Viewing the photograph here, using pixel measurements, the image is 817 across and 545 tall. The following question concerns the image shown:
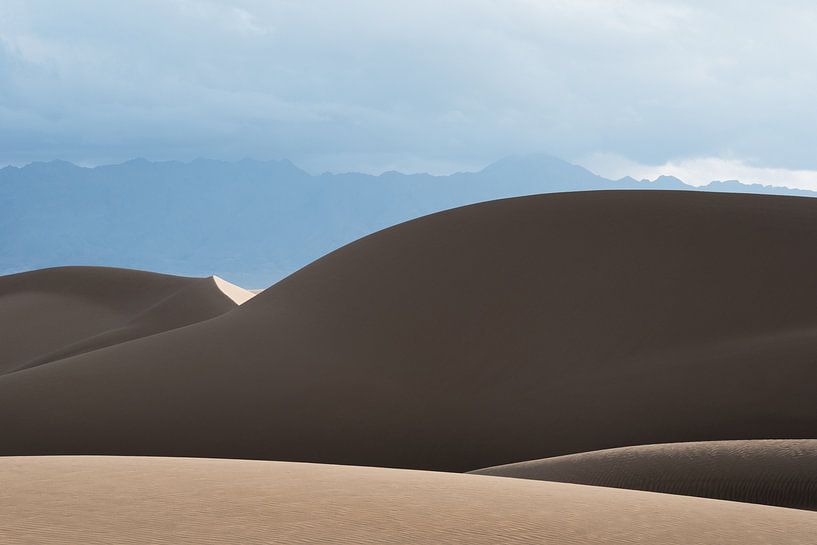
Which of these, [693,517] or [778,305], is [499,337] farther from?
[693,517]

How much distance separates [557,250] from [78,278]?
2690cm

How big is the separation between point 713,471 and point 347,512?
3324 millimetres

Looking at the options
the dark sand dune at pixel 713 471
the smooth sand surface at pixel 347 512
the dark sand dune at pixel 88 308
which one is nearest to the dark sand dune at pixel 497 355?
the dark sand dune at pixel 713 471

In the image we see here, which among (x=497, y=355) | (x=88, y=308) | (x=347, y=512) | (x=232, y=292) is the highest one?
(x=232, y=292)

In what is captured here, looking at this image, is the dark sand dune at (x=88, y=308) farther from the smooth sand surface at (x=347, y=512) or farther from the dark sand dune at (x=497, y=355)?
the smooth sand surface at (x=347, y=512)

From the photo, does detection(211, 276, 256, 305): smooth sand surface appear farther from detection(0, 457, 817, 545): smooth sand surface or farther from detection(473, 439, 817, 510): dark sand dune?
detection(0, 457, 817, 545): smooth sand surface

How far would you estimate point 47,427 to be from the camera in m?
13.9

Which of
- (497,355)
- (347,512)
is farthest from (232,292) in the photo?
(347,512)

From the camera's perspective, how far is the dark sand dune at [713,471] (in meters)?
5.88

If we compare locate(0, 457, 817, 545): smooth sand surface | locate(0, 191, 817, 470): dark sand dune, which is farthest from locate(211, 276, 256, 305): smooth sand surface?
locate(0, 457, 817, 545): smooth sand surface

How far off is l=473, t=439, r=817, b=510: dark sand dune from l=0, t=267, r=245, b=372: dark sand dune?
22790 mm

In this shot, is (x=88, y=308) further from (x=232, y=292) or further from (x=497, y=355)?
(x=497, y=355)

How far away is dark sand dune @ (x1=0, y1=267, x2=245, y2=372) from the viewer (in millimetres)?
30188

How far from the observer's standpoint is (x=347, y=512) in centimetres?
383
